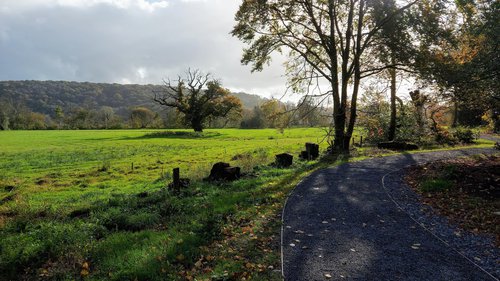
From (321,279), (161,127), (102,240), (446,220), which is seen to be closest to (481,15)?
(446,220)

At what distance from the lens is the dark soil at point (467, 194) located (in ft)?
32.6

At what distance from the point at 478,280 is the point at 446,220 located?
3.82 metres

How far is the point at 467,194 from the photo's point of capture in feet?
40.5

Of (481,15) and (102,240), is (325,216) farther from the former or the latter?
(481,15)

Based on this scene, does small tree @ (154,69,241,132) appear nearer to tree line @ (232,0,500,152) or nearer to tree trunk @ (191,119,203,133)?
tree trunk @ (191,119,203,133)

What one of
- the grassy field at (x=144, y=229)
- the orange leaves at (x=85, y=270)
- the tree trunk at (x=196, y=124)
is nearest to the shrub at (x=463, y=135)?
the grassy field at (x=144, y=229)

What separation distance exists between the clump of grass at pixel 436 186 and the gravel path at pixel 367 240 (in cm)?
80

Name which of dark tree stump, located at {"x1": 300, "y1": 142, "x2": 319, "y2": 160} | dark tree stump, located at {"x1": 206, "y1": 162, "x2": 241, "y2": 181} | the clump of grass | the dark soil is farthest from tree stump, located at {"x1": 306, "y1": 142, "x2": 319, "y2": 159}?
the clump of grass

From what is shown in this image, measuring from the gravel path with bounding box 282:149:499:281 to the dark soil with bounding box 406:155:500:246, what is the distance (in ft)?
2.20

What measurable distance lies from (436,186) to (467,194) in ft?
3.76

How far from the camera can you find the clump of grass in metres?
13.2

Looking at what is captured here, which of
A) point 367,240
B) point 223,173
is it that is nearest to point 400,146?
point 223,173

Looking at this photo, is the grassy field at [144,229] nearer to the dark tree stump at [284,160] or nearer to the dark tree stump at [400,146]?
the dark tree stump at [284,160]

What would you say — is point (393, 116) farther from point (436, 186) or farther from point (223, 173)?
point (223, 173)
